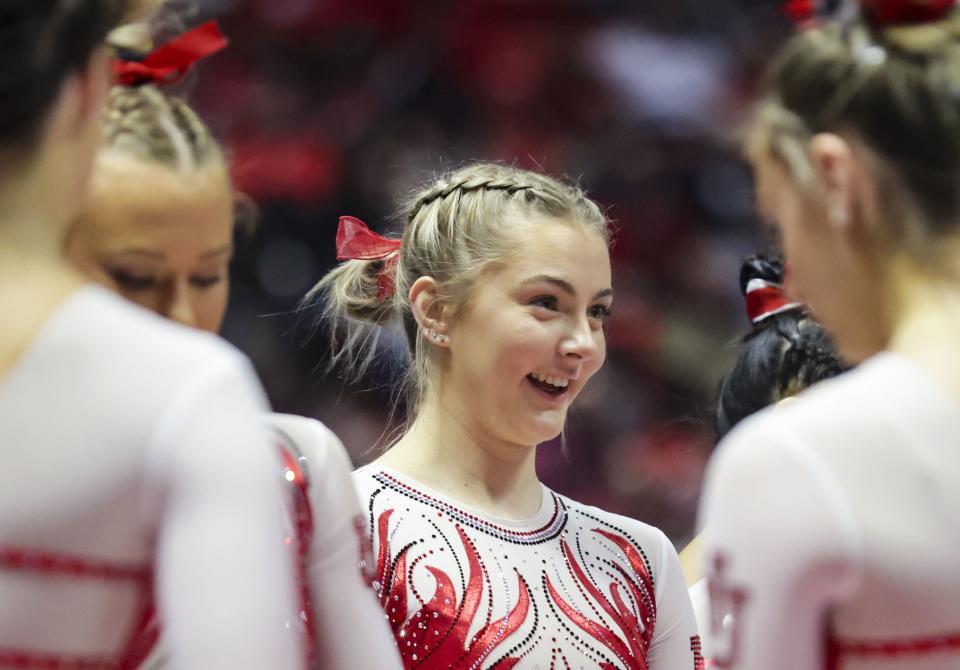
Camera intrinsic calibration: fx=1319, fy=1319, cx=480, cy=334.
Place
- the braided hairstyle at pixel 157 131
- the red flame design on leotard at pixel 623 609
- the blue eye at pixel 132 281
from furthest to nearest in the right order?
the red flame design on leotard at pixel 623 609, the braided hairstyle at pixel 157 131, the blue eye at pixel 132 281

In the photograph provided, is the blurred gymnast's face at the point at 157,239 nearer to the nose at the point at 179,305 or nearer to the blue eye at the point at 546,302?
the nose at the point at 179,305

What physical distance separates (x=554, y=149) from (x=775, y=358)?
8.57ft

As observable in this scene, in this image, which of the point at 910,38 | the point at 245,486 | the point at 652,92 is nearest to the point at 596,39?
the point at 652,92

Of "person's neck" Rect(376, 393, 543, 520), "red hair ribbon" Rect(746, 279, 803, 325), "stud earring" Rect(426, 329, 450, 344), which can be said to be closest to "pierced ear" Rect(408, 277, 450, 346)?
"stud earring" Rect(426, 329, 450, 344)

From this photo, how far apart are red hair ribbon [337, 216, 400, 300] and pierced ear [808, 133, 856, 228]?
4.52 feet

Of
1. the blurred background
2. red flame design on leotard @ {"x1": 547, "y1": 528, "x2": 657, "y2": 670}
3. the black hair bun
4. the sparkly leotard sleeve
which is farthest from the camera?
the blurred background

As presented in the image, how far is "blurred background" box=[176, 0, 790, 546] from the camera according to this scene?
466cm

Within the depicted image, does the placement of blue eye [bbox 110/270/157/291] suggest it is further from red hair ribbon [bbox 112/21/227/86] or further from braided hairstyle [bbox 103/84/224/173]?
red hair ribbon [bbox 112/21/227/86]

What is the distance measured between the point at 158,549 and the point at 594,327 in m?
1.39

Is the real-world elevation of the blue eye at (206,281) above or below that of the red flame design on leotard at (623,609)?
above

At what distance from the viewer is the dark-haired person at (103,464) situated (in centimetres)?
100

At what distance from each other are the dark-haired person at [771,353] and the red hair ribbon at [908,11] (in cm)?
136

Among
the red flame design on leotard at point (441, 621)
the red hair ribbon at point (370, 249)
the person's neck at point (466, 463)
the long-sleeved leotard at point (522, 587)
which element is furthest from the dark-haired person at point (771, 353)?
the red hair ribbon at point (370, 249)

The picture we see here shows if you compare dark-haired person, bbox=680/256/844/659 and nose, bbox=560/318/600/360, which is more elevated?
dark-haired person, bbox=680/256/844/659
